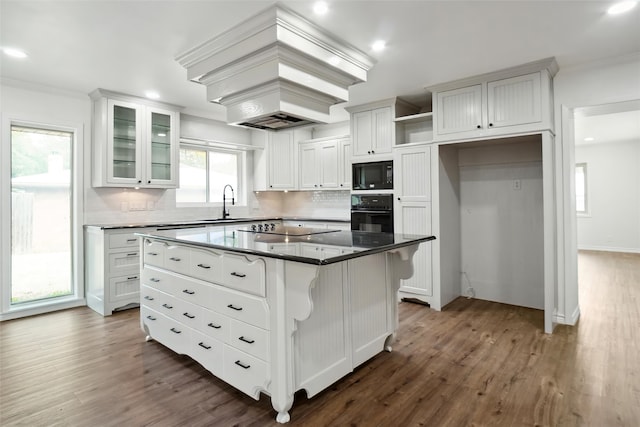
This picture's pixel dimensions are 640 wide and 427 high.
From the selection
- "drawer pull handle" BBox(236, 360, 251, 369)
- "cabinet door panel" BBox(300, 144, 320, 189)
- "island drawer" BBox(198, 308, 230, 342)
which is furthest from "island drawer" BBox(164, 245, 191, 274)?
"cabinet door panel" BBox(300, 144, 320, 189)

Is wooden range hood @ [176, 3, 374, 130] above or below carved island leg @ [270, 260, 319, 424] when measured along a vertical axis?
above

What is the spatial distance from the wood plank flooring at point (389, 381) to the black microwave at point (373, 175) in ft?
5.48

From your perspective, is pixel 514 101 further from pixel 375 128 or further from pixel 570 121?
pixel 375 128

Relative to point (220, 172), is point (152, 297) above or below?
below

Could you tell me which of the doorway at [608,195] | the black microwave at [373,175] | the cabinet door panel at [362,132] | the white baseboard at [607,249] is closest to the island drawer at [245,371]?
the black microwave at [373,175]

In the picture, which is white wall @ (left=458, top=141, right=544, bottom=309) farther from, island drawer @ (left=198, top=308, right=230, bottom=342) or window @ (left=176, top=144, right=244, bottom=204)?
window @ (left=176, top=144, right=244, bottom=204)

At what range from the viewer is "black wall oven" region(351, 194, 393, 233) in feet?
14.2

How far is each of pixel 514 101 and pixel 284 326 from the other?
3.06 meters

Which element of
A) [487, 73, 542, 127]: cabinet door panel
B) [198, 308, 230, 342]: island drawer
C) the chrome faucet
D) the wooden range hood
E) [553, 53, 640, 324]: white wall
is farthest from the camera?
the chrome faucet

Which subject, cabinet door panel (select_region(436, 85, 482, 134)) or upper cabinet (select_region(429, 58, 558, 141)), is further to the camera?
cabinet door panel (select_region(436, 85, 482, 134))

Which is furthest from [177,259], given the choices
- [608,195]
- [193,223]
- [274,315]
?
[608,195]

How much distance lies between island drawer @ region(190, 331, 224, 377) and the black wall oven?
2590 mm

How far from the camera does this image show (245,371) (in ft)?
6.85

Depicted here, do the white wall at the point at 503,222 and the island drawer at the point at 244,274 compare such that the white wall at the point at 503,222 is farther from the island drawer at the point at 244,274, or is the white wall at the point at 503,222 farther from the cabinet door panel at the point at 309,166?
the island drawer at the point at 244,274
